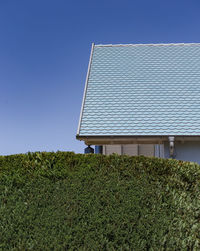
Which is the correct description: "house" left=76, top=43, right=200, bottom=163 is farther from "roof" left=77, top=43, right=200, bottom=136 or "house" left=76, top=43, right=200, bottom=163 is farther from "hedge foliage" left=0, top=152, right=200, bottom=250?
"hedge foliage" left=0, top=152, right=200, bottom=250

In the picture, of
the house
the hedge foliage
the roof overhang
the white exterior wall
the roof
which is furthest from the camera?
the white exterior wall

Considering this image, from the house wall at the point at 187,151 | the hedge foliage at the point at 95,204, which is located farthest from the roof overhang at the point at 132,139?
the hedge foliage at the point at 95,204

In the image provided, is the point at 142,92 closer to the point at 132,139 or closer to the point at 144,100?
the point at 144,100

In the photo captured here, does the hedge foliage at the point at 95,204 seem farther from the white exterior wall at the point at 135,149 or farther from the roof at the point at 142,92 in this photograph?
the white exterior wall at the point at 135,149

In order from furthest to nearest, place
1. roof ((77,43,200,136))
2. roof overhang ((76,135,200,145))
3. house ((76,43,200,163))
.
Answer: roof ((77,43,200,136)) → house ((76,43,200,163)) → roof overhang ((76,135,200,145))

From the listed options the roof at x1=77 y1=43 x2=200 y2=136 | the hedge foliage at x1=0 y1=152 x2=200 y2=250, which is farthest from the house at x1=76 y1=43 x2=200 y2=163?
the hedge foliage at x1=0 y1=152 x2=200 y2=250

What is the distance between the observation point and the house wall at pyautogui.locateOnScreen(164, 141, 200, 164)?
8805 mm

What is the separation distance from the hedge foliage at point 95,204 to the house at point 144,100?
3976 millimetres

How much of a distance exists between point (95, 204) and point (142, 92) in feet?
22.1

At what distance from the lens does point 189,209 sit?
15.8ft

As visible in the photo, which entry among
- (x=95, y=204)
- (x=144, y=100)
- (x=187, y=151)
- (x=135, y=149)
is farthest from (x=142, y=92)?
(x=95, y=204)

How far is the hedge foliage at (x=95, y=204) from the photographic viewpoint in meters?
4.15

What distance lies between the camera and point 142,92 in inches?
413

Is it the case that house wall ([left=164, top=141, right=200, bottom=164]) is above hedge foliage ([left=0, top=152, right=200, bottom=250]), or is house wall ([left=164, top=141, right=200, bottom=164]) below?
above
